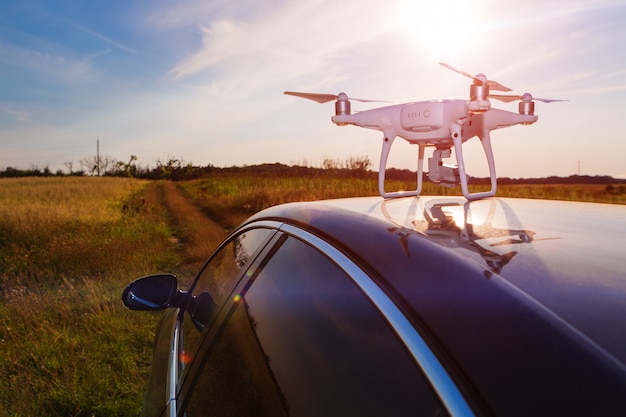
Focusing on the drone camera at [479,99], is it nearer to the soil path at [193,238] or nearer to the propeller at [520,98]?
the propeller at [520,98]

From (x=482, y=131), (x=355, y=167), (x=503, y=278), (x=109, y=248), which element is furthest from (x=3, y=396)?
(x=355, y=167)

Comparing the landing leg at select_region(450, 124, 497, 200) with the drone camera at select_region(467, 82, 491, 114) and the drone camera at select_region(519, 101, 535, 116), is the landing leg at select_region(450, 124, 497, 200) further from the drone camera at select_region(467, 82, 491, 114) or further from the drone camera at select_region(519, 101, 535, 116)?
the drone camera at select_region(519, 101, 535, 116)

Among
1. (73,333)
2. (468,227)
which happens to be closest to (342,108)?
(468,227)

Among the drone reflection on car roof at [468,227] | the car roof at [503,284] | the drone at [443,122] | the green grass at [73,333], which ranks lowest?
the green grass at [73,333]

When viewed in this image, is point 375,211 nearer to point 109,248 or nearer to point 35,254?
point 109,248

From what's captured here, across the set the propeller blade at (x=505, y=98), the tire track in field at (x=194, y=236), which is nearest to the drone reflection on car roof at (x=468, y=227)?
the propeller blade at (x=505, y=98)

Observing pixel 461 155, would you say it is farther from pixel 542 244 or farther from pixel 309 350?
pixel 309 350

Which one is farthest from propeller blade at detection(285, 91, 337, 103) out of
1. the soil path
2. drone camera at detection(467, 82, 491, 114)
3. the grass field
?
the soil path
